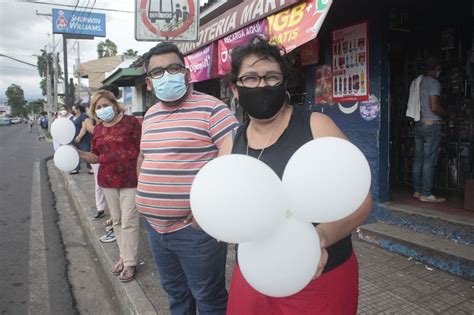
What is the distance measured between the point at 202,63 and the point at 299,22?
125 inches

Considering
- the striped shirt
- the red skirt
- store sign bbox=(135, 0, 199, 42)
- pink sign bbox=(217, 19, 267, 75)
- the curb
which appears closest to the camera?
the red skirt

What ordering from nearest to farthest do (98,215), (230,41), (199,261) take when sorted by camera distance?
1. (199,261)
2. (98,215)
3. (230,41)

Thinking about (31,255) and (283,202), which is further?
(31,255)

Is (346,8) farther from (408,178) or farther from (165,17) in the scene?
(408,178)

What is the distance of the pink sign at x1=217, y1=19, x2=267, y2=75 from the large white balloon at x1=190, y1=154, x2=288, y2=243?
4.13m

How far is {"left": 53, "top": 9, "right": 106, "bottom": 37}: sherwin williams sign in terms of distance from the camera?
98.6 ft

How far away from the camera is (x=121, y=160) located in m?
3.65

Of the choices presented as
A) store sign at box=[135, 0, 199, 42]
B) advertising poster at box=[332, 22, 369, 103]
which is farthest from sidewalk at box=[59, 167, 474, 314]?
store sign at box=[135, 0, 199, 42]

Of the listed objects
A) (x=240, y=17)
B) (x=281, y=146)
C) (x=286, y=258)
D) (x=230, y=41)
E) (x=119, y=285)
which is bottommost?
(x=119, y=285)

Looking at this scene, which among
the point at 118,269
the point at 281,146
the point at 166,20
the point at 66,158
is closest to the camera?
the point at 281,146

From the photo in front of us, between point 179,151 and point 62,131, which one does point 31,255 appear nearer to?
point 62,131

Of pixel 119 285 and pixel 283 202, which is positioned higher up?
pixel 283 202

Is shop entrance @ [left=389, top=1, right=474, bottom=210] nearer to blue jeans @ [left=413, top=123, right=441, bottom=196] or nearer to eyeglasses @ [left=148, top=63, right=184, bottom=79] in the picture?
blue jeans @ [left=413, top=123, right=441, bottom=196]

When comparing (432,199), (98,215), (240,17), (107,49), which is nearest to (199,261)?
(432,199)
